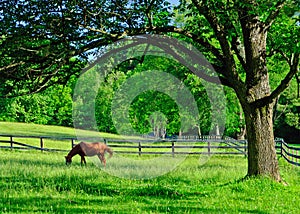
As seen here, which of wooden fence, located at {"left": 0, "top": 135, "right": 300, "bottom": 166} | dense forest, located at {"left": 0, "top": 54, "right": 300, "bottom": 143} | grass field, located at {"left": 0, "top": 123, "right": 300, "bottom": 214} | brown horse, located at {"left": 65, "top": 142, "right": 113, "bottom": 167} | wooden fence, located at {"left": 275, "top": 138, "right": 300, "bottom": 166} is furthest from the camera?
wooden fence, located at {"left": 0, "top": 135, "right": 300, "bottom": 166}

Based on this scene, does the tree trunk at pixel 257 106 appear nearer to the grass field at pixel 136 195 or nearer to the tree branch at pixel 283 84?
the tree branch at pixel 283 84

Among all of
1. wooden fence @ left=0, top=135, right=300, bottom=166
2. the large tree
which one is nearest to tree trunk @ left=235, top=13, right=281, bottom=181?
the large tree

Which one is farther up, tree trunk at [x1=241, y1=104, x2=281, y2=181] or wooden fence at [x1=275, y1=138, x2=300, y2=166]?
tree trunk at [x1=241, y1=104, x2=281, y2=181]

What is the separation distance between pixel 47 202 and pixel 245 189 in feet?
16.2

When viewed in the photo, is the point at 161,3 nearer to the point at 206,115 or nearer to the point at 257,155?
the point at 257,155

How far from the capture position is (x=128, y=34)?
1181 cm

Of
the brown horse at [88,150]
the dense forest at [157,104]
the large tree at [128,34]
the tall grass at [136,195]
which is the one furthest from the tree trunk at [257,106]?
the brown horse at [88,150]

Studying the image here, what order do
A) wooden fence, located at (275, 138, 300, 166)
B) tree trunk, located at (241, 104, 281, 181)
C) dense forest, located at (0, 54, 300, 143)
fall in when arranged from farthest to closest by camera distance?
wooden fence, located at (275, 138, 300, 166)
dense forest, located at (0, 54, 300, 143)
tree trunk, located at (241, 104, 281, 181)

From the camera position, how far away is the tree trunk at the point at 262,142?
12.0m

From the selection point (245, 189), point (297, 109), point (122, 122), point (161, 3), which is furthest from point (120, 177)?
point (297, 109)

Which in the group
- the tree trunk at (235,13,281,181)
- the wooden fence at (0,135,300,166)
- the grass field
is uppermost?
the tree trunk at (235,13,281,181)

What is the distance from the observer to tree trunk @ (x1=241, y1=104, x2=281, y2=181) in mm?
11969

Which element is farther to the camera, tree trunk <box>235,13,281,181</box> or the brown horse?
the brown horse

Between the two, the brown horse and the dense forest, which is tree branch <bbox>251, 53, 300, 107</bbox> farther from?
the brown horse
